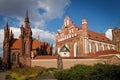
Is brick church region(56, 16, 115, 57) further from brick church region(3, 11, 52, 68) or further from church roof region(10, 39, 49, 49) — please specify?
brick church region(3, 11, 52, 68)

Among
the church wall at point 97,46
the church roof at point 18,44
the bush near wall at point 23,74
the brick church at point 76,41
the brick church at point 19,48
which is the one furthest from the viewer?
the church wall at point 97,46

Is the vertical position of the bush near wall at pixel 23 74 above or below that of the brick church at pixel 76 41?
below

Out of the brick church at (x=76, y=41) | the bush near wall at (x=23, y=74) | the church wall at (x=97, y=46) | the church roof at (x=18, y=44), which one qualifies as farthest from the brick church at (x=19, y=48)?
the bush near wall at (x=23, y=74)

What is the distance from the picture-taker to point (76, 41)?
6331cm

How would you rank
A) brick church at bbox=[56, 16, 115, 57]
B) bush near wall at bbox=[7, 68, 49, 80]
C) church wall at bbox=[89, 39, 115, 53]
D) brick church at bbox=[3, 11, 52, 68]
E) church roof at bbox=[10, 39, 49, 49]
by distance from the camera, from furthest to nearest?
church wall at bbox=[89, 39, 115, 53], brick church at bbox=[56, 16, 115, 57], church roof at bbox=[10, 39, 49, 49], brick church at bbox=[3, 11, 52, 68], bush near wall at bbox=[7, 68, 49, 80]

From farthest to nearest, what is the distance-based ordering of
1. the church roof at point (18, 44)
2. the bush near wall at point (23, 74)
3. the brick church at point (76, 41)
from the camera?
1. the brick church at point (76, 41)
2. the church roof at point (18, 44)
3. the bush near wall at point (23, 74)

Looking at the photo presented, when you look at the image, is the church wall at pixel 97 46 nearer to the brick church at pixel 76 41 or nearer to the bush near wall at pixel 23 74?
the brick church at pixel 76 41

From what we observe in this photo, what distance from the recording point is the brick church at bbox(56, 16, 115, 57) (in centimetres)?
6041

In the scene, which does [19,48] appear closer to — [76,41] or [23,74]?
[76,41]

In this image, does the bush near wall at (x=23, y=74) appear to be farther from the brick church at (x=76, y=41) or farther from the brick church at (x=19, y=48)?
the brick church at (x=76, y=41)

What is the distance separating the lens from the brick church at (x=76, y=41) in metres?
60.4

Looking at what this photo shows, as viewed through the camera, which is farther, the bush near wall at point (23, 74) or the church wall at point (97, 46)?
the church wall at point (97, 46)

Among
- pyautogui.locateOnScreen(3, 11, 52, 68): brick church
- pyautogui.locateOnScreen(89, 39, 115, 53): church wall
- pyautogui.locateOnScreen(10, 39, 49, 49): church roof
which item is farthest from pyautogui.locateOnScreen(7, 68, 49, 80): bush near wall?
pyautogui.locateOnScreen(89, 39, 115, 53): church wall

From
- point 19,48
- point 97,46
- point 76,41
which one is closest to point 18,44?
point 19,48
